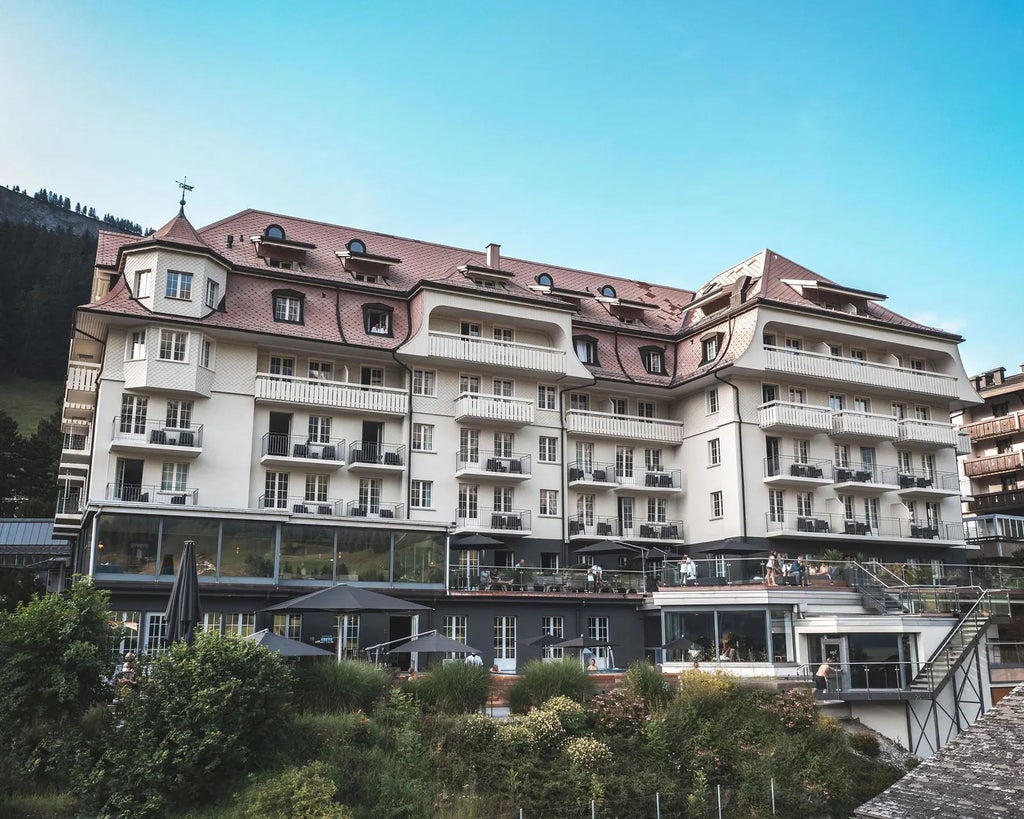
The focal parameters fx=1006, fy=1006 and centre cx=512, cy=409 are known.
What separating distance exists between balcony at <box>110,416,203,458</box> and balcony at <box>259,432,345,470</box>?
8.38ft

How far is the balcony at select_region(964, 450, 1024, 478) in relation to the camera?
197ft

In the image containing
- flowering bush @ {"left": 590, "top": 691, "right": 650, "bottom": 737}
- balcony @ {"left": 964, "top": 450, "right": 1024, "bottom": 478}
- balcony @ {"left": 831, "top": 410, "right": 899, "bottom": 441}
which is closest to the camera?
flowering bush @ {"left": 590, "top": 691, "right": 650, "bottom": 737}

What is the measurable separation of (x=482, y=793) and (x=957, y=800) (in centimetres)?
905

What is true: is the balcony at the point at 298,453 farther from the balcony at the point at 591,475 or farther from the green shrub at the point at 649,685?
the green shrub at the point at 649,685

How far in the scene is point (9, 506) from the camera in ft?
242

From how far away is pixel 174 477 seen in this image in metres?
36.4

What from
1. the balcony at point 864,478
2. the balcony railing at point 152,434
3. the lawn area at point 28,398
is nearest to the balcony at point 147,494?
the balcony railing at point 152,434

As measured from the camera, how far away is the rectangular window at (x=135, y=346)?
1425 inches

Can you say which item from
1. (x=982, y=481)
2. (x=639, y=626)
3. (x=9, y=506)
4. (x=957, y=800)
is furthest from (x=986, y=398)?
(x=9, y=506)

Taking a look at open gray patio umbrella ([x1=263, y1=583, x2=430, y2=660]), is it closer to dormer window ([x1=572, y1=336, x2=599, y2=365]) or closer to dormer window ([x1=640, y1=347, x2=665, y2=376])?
dormer window ([x1=572, y1=336, x2=599, y2=365])

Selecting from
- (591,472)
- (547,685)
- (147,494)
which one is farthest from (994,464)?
(147,494)

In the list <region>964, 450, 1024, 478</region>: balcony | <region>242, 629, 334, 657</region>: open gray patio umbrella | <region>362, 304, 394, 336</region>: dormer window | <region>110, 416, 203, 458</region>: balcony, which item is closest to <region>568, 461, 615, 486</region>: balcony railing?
<region>362, 304, 394, 336</region>: dormer window

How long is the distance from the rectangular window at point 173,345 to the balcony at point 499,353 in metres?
9.38

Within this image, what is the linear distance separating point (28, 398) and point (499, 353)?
7944cm
